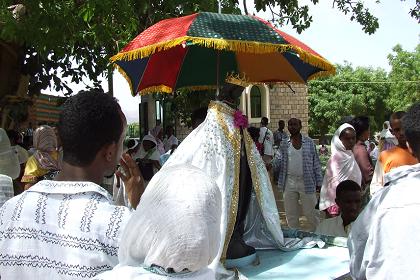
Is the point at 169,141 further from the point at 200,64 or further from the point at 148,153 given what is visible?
the point at 200,64

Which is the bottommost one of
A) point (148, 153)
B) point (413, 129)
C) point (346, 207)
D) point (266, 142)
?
point (346, 207)

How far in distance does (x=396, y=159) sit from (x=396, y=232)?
7.84 ft

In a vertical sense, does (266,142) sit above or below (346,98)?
below

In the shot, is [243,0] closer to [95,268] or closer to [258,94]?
[95,268]

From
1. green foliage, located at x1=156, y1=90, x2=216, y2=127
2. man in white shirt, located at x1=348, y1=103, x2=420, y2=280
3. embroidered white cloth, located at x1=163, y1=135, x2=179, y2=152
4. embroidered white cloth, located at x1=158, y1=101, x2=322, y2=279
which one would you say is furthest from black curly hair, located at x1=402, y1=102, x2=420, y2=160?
embroidered white cloth, located at x1=163, y1=135, x2=179, y2=152

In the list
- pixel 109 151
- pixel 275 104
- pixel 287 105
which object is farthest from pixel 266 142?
pixel 287 105

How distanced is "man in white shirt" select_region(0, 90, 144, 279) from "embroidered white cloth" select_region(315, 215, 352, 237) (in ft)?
10.5

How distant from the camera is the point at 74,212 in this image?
162cm

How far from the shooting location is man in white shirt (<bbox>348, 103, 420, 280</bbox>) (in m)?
1.78

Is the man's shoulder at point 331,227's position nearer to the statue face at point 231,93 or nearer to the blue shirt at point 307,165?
the statue face at point 231,93

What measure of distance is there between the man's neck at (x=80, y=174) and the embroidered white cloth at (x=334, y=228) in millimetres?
3220

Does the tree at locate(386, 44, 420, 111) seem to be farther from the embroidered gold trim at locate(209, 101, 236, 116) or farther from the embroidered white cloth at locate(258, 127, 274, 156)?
the embroidered gold trim at locate(209, 101, 236, 116)

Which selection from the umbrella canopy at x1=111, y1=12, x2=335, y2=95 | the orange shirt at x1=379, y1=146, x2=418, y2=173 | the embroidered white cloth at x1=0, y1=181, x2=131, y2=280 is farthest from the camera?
the umbrella canopy at x1=111, y1=12, x2=335, y2=95

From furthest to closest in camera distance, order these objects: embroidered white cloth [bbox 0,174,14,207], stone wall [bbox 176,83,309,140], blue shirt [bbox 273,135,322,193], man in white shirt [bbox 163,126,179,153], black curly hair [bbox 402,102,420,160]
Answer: stone wall [bbox 176,83,309,140] → man in white shirt [bbox 163,126,179,153] → blue shirt [bbox 273,135,322,193] → embroidered white cloth [bbox 0,174,14,207] → black curly hair [bbox 402,102,420,160]
